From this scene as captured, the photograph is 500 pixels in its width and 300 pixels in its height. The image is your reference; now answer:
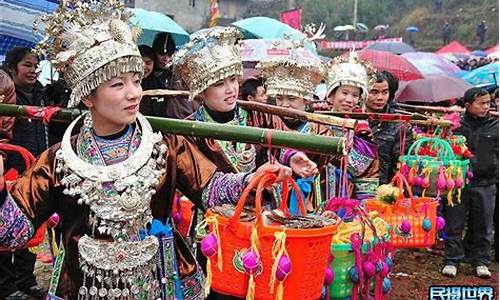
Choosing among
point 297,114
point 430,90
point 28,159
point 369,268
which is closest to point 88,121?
point 28,159

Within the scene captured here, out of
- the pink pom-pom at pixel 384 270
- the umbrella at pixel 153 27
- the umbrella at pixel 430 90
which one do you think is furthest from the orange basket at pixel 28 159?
the umbrella at pixel 430 90

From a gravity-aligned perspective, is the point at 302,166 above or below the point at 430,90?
below

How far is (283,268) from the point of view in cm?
201

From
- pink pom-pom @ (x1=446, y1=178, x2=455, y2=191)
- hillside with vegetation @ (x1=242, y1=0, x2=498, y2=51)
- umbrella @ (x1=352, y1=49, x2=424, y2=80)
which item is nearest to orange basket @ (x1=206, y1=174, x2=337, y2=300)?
pink pom-pom @ (x1=446, y1=178, x2=455, y2=191)

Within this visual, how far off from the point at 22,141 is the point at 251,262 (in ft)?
10.4

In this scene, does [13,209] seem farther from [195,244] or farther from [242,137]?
[195,244]

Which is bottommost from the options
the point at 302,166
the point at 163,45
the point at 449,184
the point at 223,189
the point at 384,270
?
the point at 384,270

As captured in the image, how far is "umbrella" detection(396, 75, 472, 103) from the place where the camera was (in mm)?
7719

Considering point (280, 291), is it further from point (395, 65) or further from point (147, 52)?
point (395, 65)

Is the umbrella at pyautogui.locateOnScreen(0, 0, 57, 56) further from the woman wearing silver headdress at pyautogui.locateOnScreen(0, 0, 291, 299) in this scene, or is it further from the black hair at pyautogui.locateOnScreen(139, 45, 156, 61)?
the woman wearing silver headdress at pyautogui.locateOnScreen(0, 0, 291, 299)

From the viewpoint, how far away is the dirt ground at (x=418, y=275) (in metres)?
5.25

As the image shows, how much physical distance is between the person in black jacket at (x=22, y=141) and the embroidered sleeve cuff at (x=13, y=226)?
2322mm

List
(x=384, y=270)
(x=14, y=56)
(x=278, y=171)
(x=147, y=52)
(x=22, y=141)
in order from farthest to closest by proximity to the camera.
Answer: (x=147, y=52)
(x=14, y=56)
(x=22, y=141)
(x=384, y=270)
(x=278, y=171)

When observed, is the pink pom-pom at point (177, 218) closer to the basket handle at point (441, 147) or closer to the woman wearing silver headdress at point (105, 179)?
the woman wearing silver headdress at point (105, 179)
